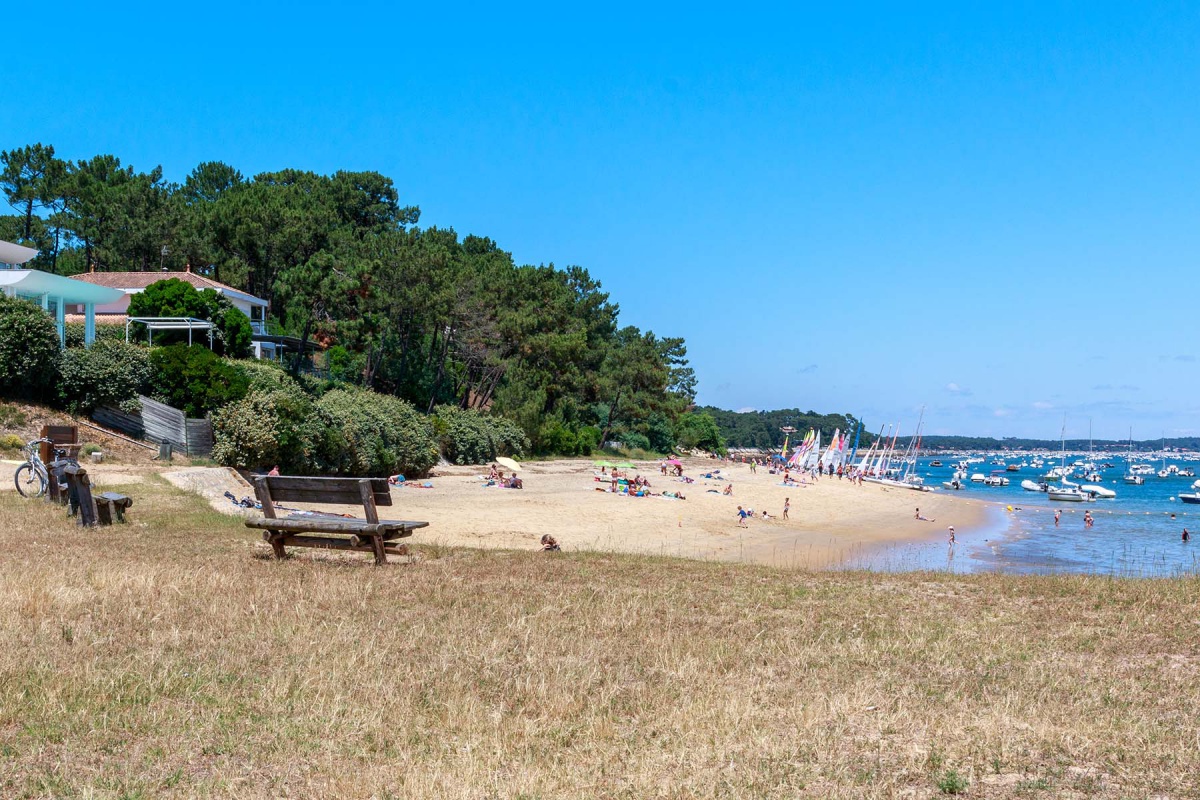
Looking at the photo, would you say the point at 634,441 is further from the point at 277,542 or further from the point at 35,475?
the point at 277,542

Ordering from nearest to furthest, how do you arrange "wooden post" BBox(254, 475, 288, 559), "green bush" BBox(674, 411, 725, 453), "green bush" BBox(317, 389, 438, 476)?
1. "wooden post" BBox(254, 475, 288, 559)
2. "green bush" BBox(317, 389, 438, 476)
3. "green bush" BBox(674, 411, 725, 453)

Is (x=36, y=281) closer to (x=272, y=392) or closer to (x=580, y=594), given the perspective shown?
(x=272, y=392)

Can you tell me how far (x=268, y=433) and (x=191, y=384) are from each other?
4509 millimetres

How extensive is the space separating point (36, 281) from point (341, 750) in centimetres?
3428

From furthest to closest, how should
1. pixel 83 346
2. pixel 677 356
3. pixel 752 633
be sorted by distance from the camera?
pixel 677 356 → pixel 83 346 → pixel 752 633

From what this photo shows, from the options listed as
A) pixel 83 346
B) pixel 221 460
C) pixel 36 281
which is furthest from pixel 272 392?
pixel 36 281

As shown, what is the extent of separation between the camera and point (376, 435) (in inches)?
1439

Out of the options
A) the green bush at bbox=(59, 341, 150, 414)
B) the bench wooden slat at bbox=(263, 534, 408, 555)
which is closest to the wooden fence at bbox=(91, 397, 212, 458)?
the green bush at bbox=(59, 341, 150, 414)

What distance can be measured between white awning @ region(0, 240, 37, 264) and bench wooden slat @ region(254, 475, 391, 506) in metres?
37.9

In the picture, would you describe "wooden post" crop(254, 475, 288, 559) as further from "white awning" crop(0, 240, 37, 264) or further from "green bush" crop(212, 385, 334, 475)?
"white awning" crop(0, 240, 37, 264)

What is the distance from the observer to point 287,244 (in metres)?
55.2

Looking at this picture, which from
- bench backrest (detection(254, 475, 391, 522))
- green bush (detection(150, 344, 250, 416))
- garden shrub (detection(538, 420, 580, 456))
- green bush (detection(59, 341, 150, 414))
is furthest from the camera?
garden shrub (detection(538, 420, 580, 456))

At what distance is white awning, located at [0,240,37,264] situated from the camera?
42.9m

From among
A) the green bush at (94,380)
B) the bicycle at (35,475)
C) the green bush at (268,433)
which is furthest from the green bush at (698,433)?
the bicycle at (35,475)
